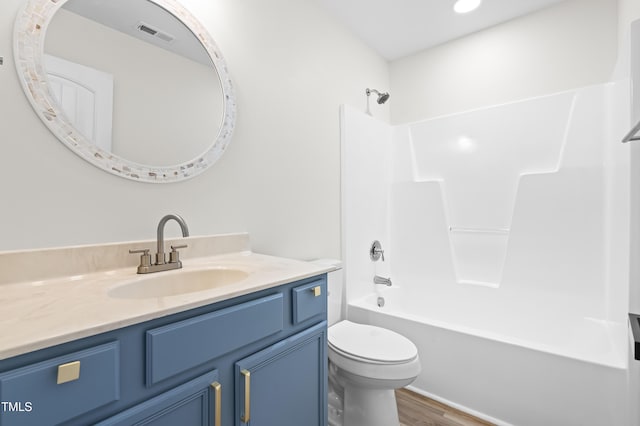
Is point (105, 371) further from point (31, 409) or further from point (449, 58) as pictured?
point (449, 58)

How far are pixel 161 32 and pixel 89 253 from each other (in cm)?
94

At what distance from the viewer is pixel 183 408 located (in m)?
0.73

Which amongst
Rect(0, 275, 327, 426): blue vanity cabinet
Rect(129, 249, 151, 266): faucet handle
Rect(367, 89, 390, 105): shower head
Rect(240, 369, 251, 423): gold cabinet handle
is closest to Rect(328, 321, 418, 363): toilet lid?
Rect(0, 275, 327, 426): blue vanity cabinet

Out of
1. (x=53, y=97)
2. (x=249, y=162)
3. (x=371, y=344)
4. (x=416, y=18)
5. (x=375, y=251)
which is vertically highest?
(x=416, y=18)

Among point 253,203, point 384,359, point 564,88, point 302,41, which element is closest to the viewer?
point 384,359

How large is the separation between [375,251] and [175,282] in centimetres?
170

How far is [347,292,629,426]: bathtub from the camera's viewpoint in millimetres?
1400

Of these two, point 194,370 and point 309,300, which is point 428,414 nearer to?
point 309,300

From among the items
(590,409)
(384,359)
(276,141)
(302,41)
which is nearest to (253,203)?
(276,141)

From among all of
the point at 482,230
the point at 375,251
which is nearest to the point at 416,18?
the point at 482,230

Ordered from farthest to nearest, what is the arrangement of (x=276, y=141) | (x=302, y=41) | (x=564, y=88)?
1. (x=564, y=88)
2. (x=302, y=41)
3. (x=276, y=141)

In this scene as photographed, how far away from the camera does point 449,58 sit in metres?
2.56

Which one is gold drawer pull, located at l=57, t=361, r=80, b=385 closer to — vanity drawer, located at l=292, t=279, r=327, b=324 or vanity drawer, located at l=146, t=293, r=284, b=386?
vanity drawer, located at l=146, t=293, r=284, b=386

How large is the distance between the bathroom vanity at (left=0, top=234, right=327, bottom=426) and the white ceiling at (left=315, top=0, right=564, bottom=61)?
1.97 metres
